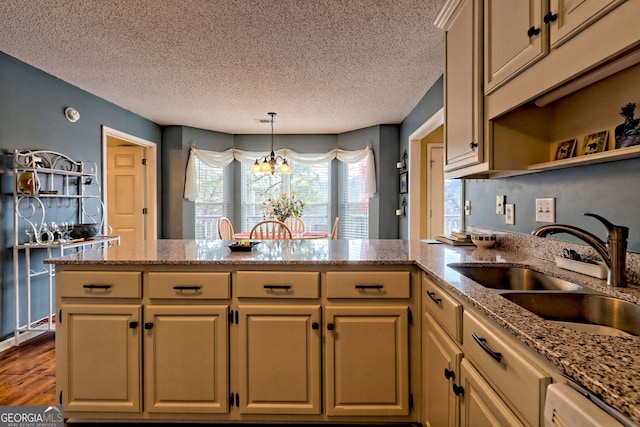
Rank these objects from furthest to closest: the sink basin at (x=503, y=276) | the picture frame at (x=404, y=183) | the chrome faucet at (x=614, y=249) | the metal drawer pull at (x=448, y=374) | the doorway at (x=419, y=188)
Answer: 1. the picture frame at (x=404, y=183)
2. the doorway at (x=419, y=188)
3. the sink basin at (x=503, y=276)
4. the metal drawer pull at (x=448, y=374)
5. the chrome faucet at (x=614, y=249)

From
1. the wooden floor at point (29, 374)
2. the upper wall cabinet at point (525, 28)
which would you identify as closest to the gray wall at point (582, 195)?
the upper wall cabinet at point (525, 28)

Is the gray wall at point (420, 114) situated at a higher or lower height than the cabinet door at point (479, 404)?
higher

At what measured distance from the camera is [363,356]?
166 cm

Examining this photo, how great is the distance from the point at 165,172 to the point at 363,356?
4631 millimetres

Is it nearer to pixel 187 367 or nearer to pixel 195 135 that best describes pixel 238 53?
pixel 187 367

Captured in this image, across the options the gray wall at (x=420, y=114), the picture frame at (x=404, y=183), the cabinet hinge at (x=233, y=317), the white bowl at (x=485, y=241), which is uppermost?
the gray wall at (x=420, y=114)

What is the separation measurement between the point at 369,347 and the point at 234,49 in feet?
7.65

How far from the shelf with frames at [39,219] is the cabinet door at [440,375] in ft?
9.60

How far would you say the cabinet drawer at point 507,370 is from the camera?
0.73 metres

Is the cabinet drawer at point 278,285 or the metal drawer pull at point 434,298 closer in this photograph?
the metal drawer pull at point 434,298

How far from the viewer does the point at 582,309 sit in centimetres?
110

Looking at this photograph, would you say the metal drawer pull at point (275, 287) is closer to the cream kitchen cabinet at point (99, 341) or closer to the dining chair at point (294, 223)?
the cream kitchen cabinet at point (99, 341)

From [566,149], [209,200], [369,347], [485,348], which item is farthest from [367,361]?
[209,200]

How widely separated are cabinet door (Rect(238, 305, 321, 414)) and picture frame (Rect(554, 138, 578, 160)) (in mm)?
1297
